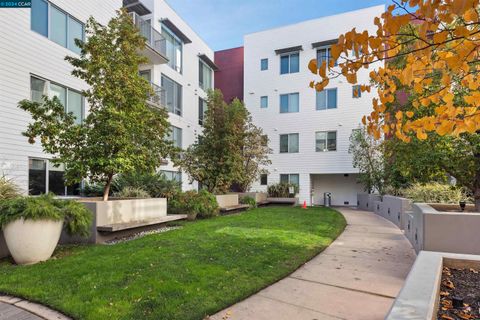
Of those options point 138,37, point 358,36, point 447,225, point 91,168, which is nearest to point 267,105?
point 138,37

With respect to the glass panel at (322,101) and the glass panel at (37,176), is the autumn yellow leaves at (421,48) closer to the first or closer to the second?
the glass panel at (37,176)

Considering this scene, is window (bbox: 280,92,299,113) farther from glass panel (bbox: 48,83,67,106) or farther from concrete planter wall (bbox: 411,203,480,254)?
concrete planter wall (bbox: 411,203,480,254)

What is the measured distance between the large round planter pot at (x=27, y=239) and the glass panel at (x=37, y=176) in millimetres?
6299

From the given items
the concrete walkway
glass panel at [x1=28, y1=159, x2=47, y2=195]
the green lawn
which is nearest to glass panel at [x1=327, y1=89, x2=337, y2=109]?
the green lawn

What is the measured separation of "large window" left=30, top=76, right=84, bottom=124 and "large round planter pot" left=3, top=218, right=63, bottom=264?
6.87 meters

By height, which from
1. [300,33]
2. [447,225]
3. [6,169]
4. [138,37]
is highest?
[300,33]

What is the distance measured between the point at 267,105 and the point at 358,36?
75.9 feet

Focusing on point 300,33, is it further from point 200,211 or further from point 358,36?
point 358,36

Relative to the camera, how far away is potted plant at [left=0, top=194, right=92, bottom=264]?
538 cm

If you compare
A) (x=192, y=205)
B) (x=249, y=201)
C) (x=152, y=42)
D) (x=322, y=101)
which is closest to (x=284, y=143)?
(x=322, y=101)

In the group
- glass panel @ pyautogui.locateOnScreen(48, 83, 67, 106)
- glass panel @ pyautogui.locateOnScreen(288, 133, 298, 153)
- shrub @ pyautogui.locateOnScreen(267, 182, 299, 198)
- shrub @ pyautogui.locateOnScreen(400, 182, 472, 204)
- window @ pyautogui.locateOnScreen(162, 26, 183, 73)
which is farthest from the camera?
glass panel @ pyautogui.locateOnScreen(288, 133, 298, 153)

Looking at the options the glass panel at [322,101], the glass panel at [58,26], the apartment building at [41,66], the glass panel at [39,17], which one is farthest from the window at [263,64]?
the glass panel at [39,17]

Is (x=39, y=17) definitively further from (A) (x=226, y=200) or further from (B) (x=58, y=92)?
(A) (x=226, y=200)

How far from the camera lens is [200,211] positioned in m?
11.6
